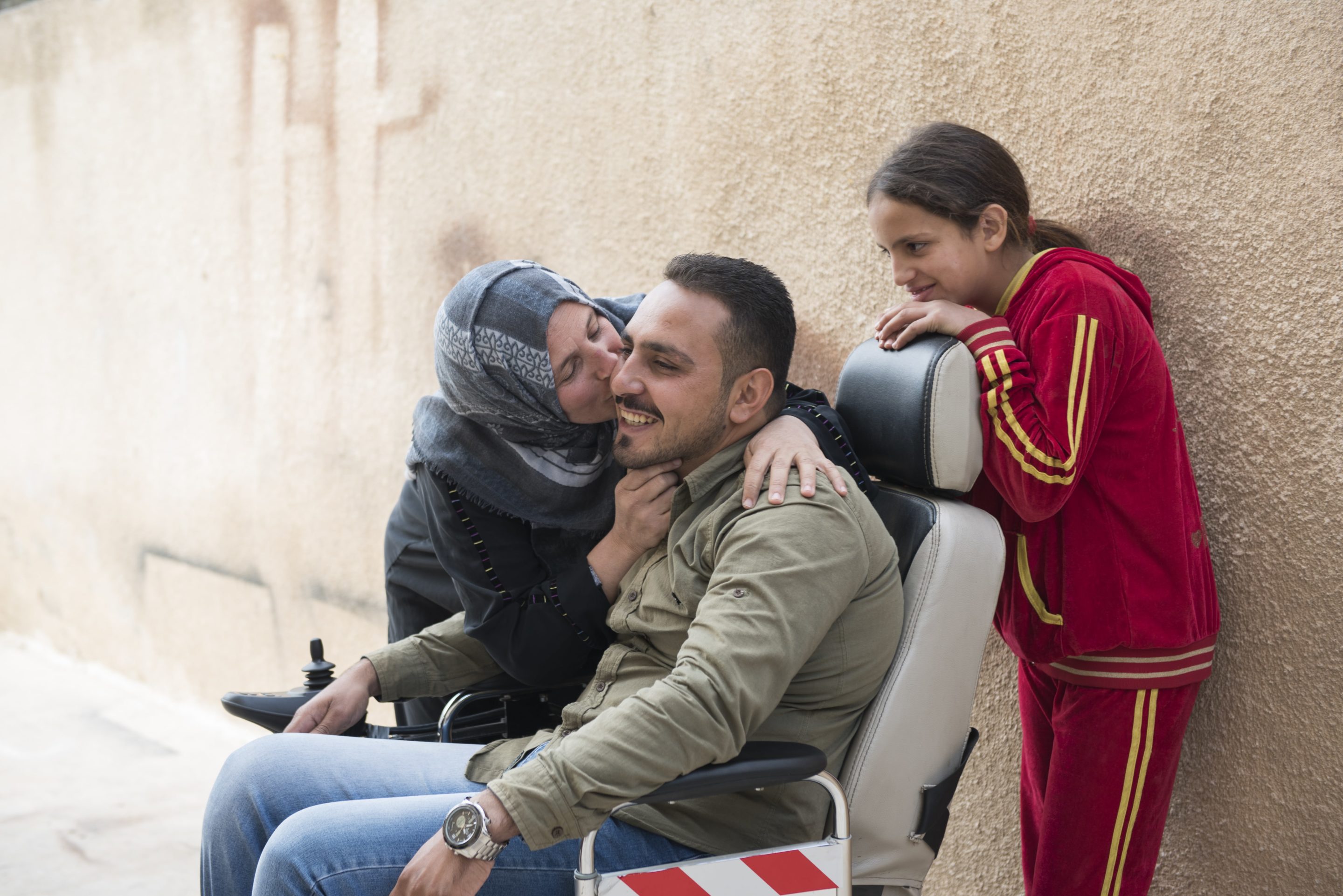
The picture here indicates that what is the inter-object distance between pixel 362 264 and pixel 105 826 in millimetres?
2035

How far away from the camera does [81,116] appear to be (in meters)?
5.08

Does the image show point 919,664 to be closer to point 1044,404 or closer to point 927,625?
point 927,625

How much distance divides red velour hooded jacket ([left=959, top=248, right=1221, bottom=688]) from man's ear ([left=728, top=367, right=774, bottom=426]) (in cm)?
30

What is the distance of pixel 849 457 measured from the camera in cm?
166

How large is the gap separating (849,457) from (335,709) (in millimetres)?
1055

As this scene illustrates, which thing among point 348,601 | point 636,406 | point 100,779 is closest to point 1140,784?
point 636,406

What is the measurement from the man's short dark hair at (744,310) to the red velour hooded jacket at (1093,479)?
279mm

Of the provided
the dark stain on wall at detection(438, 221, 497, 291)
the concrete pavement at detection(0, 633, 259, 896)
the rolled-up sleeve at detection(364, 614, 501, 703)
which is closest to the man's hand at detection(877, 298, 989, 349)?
the rolled-up sleeve at detection(364, 614, 501, 703)

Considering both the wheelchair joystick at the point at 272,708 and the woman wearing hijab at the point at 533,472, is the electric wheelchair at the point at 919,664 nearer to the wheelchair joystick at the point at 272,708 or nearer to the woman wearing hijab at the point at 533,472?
the woman wearing hijab at the point at 533,472

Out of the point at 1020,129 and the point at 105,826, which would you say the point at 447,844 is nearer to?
the point at 1020,129

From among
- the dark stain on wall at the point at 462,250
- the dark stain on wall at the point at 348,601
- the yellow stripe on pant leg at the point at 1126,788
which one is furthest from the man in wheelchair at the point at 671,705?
the dark stain on wall at the point at 348,601

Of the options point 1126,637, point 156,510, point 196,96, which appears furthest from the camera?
point 156,510

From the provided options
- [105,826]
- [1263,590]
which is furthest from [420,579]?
[105,826]

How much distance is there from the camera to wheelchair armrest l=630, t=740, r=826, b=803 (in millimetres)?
1283
